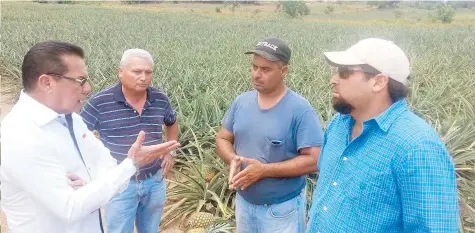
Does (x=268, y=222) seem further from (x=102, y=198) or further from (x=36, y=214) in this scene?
(x=36, y=214)

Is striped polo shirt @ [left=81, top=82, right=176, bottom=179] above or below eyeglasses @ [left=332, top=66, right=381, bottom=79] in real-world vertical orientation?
below

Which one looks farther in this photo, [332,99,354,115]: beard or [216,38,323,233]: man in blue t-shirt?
[216,38,323,233]: man in blue t-shirt

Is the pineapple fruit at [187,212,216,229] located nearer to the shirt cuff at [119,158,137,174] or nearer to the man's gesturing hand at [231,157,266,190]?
the man's gesturing hand at [231,157,266,190]

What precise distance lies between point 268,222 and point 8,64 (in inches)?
371

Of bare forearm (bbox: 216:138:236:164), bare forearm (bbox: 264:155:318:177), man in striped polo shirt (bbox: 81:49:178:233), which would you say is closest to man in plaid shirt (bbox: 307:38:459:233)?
bare forearm (bbox: 264:155:318:177)

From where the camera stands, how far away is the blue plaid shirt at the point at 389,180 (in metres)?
1.52

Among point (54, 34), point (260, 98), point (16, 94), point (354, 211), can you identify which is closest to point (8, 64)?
point (16, 94)

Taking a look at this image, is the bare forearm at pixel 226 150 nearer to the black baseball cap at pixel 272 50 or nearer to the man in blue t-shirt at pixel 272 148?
the man in blue t-shirt at pixel 272 148

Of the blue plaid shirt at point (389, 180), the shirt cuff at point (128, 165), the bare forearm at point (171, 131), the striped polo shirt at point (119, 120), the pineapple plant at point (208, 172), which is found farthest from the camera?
the pineapple plant at point (208, 172)

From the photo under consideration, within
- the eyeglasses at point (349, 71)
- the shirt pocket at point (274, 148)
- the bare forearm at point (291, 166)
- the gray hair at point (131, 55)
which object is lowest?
the bare forearm at point (291, 166)

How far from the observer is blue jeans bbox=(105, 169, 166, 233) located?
2932 millimetres

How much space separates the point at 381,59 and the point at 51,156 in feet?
4.54

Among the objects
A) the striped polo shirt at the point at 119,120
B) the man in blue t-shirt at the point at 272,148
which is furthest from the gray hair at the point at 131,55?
the man in blue t-shirt at the point at 272,148

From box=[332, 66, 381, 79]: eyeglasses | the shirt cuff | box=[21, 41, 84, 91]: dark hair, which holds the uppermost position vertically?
box=[21, 41, 84, 91]: dark hair
